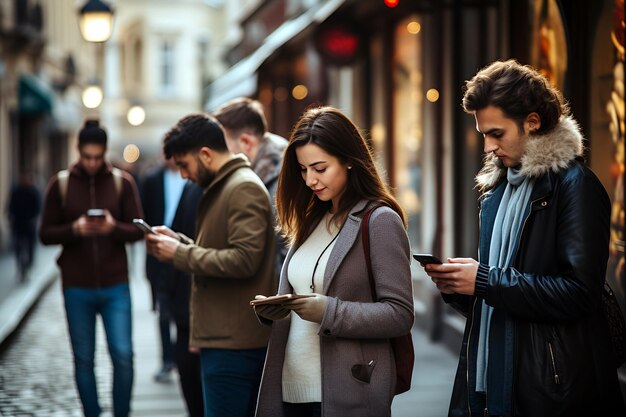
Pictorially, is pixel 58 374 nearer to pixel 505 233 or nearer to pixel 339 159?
pixel 339 159

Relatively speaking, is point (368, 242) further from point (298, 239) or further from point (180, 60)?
point (180, 60)

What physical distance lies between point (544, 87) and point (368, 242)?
2.59 feet

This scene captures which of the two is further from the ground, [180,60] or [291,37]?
[180,60]

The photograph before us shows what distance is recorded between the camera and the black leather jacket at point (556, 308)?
10.7 ft

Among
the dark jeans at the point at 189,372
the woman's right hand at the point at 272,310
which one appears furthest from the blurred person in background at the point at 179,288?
the woman's right hand at the point at 272,310

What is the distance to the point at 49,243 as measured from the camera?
21.6 ft

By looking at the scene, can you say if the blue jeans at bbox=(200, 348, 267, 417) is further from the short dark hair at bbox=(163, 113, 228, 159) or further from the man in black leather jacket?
the man in black leather jacket

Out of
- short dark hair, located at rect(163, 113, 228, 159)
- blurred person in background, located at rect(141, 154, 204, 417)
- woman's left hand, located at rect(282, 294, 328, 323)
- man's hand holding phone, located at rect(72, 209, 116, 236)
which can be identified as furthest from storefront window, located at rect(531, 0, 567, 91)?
woman's left hand, located at rect(282, 294, 328, 323)

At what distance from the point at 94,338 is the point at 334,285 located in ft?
10.5

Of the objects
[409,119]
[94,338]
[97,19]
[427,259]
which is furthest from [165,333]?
[427,259]

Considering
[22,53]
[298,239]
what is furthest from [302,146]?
[22,53]

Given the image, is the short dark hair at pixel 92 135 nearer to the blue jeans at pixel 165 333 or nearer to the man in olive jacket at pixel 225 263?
the man in olive jacket at pixel 225 263

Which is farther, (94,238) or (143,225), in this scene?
(94,238)

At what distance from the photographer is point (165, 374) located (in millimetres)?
8742
